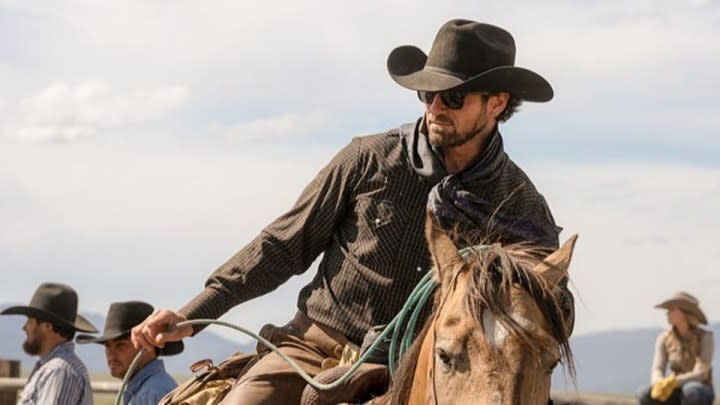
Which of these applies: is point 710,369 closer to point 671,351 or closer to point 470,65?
point 671,351

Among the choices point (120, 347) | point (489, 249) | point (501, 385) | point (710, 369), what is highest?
point (489, 249)

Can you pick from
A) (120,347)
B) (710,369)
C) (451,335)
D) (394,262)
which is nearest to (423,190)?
(394,262)

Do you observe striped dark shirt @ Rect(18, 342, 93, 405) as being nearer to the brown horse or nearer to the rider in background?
the rider in background

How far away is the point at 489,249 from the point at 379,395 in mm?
888

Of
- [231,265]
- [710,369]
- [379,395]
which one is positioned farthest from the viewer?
[710,369]

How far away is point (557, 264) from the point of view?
5285 millimetres

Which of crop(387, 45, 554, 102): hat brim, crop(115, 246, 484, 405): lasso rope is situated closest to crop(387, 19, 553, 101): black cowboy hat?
crop(387, 45, 554, 102): hat brim

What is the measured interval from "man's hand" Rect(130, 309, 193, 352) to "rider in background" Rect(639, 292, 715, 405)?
30.0 ft

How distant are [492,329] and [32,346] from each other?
731cm

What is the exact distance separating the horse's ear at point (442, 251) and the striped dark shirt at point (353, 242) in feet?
2.43

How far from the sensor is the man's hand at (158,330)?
604 cm

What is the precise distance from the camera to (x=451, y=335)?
5.04m

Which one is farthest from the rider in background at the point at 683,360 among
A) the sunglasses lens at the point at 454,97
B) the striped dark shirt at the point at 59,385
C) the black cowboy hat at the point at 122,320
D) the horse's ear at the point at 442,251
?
the horse's ear at the point at 442,251

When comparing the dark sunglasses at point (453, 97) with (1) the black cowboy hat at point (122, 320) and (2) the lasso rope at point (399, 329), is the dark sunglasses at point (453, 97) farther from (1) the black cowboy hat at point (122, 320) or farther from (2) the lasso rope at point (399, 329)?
(1) the black cowboy hat at point (122, 320)
